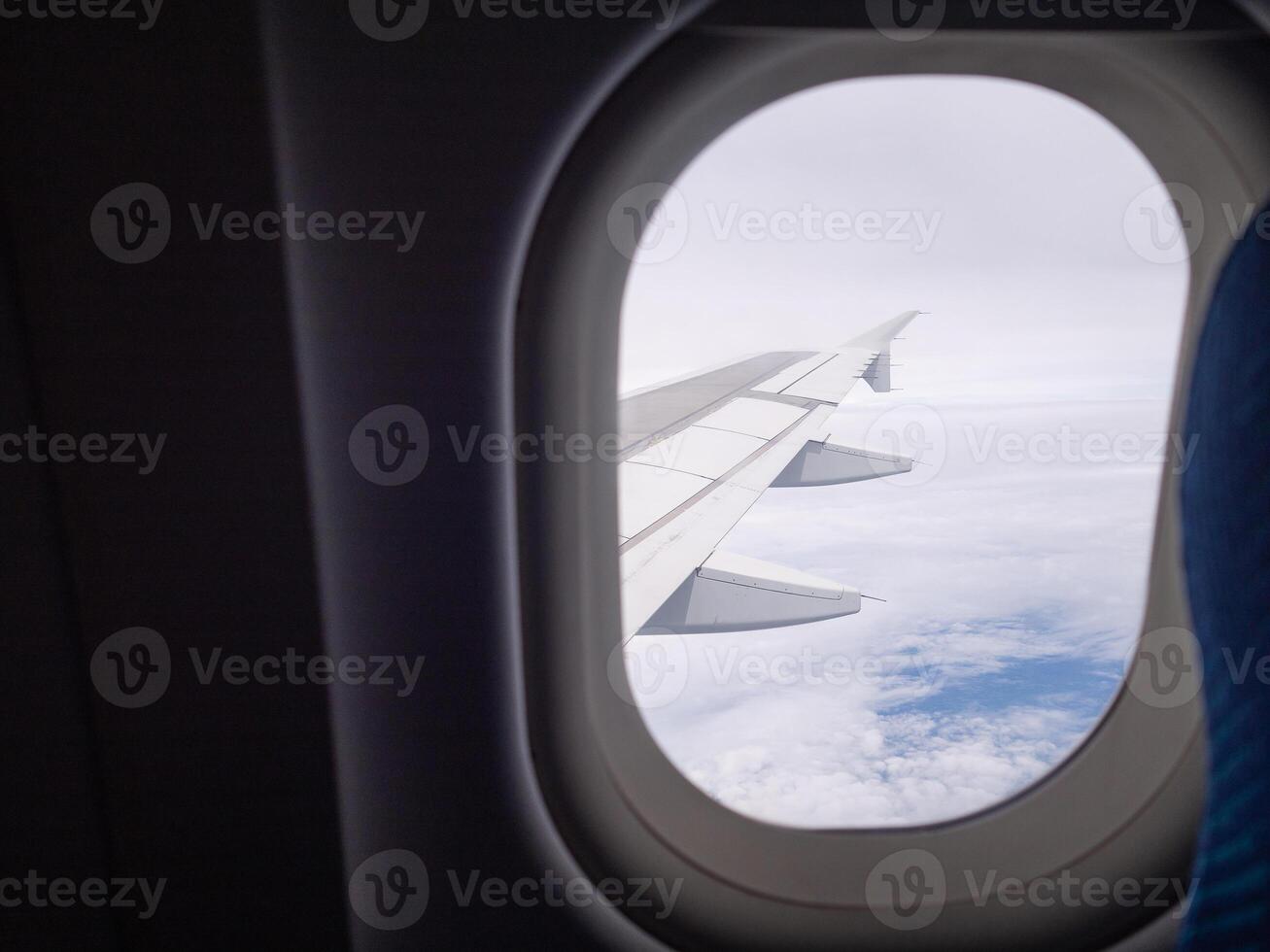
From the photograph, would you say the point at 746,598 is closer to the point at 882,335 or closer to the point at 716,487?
the point at 716,487

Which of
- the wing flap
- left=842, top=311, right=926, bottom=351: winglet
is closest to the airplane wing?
the wing flap

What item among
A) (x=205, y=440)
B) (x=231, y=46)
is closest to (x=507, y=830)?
(x=205, y=440)

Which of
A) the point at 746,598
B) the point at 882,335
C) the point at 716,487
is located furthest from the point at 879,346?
the point at 746,598

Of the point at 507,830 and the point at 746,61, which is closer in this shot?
the point at 746,61

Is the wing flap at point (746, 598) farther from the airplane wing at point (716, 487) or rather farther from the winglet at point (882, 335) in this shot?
the winglet at point (882, 335)

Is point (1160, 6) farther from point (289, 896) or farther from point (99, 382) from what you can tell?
point (289, 896)

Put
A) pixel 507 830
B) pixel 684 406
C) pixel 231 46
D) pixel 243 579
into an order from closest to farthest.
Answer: pixel 231 46 → pixel 243 579 → pixel 507 830 → pixel 684 406

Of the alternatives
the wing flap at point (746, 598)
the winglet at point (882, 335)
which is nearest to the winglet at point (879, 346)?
the winglet at point (882, 335)
